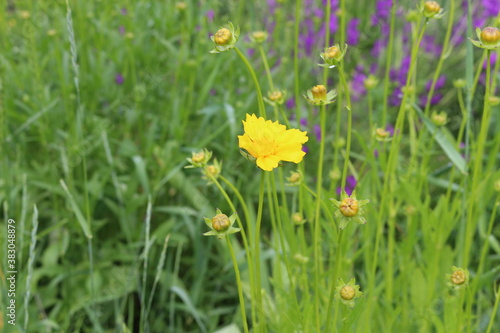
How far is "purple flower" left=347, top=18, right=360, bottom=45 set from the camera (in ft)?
6.07

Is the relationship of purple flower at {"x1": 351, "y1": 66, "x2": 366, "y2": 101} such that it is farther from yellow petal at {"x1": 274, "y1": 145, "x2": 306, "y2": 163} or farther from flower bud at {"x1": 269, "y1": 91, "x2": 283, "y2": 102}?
yellow petal at {"x1": 274, "y1": 145, "x2": 306, "y2": 163}

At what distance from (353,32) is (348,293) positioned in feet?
4.69

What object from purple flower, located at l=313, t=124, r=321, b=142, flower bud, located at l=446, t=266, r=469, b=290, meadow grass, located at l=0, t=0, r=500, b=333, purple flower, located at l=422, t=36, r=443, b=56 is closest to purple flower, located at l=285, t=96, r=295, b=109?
meadow grass, located at l=0, t=0, r=500, b=333

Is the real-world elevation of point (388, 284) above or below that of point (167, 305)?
above

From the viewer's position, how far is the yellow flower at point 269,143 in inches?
21.1

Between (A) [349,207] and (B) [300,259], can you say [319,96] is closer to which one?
(A) [349,207]

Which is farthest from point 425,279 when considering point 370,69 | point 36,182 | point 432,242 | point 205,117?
point 370,69

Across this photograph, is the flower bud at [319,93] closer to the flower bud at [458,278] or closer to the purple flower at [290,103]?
the flower bud at [458,278]

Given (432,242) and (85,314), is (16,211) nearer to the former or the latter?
(85,314)

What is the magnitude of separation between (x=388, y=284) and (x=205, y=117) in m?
0.63

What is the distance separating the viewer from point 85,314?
125cm

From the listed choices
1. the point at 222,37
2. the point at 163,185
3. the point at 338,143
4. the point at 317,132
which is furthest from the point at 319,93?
the point at 317,132

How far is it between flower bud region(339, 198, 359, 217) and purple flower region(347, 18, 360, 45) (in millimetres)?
1392

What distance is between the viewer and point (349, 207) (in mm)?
535
